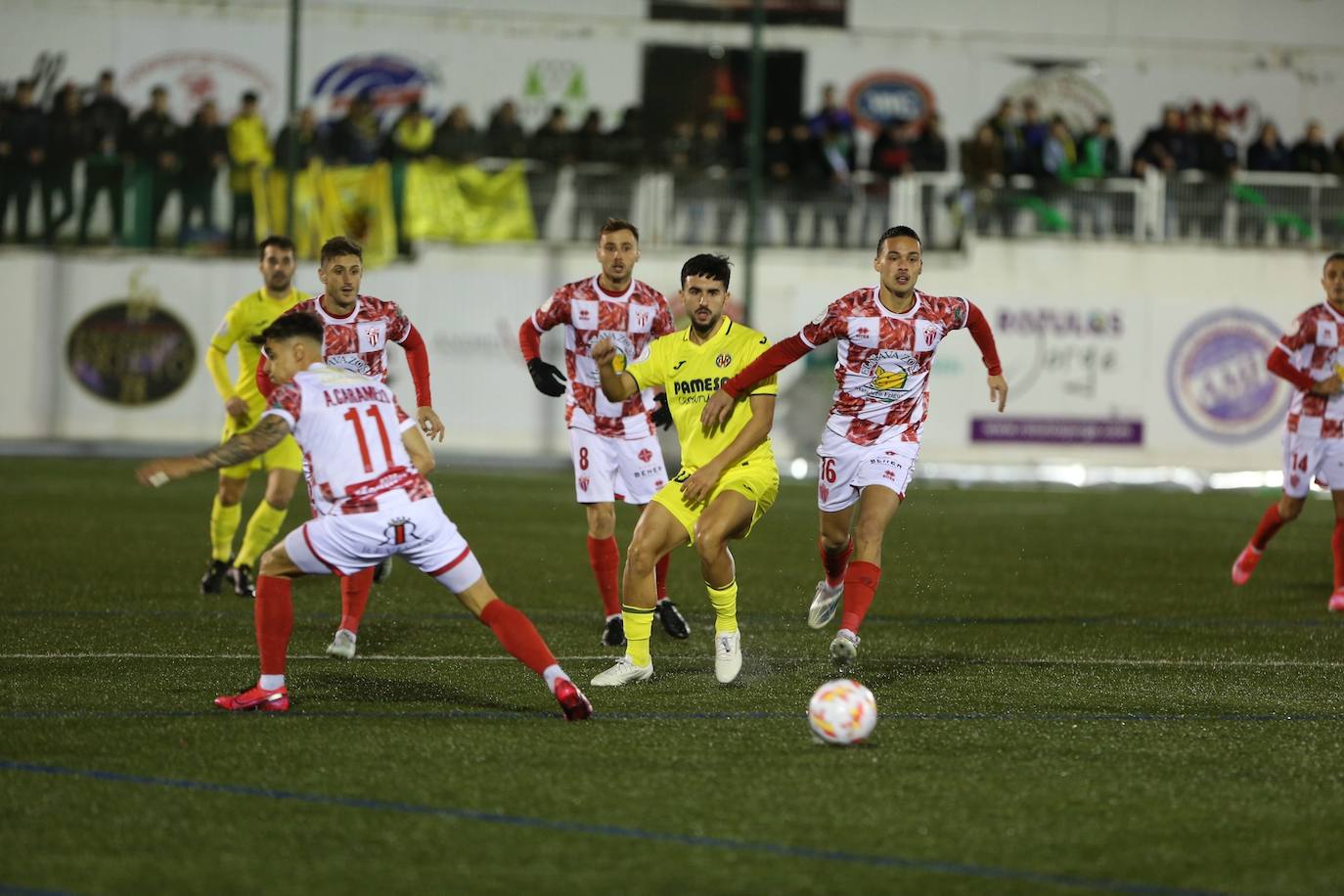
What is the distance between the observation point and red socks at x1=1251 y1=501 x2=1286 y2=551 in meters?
13.0

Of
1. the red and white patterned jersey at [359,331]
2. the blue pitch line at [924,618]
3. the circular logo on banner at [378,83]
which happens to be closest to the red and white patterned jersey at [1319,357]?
the blue pitch line at [924,618]

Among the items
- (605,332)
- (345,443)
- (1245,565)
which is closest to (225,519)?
(605,332)

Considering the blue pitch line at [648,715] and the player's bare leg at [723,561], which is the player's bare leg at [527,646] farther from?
the player's bare leg at [723,561]

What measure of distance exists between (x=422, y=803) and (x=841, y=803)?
1.35m

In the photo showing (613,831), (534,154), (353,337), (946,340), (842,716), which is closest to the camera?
(613,831)

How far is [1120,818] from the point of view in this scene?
6016 mm

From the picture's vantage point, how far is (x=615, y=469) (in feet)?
36.1

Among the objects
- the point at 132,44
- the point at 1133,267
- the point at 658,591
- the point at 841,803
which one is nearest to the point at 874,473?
the point at 658,591

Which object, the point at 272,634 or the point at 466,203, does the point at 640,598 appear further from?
the point at 466,203

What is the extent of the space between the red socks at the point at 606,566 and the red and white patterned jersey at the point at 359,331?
1.70 metres

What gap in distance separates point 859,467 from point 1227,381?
19830mm

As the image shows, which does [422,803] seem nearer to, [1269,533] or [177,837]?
[177,837]

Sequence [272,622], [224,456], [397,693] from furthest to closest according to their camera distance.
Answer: [397,693] → [272,622] → [224,456]

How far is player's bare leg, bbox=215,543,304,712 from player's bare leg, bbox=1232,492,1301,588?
747cm
